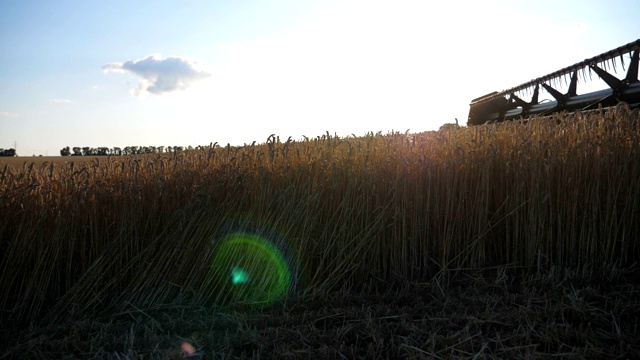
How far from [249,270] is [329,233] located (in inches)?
24.9

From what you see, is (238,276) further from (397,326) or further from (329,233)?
(397,326)

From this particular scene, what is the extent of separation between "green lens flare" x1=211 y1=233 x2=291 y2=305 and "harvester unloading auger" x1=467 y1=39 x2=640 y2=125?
359cm

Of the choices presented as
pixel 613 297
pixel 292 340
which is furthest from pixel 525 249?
pixel 292 340

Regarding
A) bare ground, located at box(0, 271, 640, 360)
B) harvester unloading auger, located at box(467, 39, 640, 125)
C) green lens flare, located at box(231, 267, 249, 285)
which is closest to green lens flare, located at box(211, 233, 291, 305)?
green lens flare, located at box(231, 267, 249, 285)

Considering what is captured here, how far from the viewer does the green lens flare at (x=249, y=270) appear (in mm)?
3650

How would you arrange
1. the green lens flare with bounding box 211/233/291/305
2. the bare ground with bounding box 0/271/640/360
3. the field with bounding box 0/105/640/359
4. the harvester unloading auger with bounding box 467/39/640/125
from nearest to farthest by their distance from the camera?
the bare ground with bounding box 0/271/640/360 → the field with bounding box 0/105/640/359 → the green lens flare with bounding box 211/233/291/305 → the harvester unloading auger with bounding box 467/39/640/125

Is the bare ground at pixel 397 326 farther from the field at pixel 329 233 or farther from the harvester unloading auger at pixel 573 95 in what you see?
the harvester unloading auger at pixel 573 95

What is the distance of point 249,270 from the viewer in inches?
148

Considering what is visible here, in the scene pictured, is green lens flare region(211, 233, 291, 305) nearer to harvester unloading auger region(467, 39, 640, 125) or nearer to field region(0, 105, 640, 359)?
field region(0, 105, 640, 359)

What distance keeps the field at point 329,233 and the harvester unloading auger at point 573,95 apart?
2.05 meters

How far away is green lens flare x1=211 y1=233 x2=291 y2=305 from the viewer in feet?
12.0

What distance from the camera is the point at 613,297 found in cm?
328

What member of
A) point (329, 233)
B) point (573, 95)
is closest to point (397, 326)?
point (329, 233)

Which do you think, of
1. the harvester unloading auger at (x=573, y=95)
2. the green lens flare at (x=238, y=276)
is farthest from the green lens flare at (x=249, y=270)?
the harvester unloading auger at (x=573, y=95)
